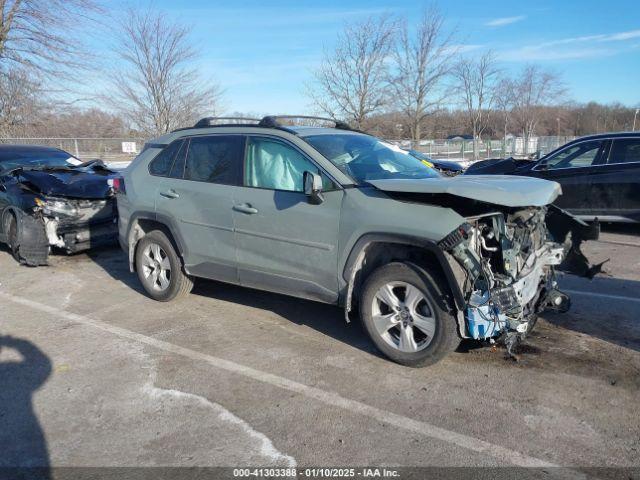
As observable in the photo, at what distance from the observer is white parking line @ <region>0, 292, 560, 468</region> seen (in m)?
2.97

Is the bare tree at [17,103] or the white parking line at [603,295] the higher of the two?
the bare tree at [17,103]

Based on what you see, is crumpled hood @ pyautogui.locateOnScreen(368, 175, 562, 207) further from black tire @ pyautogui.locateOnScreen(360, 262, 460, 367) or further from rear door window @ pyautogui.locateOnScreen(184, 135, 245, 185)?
rear door window @ pyautogui.locateOnScreen(184, 135, 245, 185)

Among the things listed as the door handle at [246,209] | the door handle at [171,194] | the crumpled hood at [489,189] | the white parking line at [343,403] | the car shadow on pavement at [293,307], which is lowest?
the white parking line at [343,403]

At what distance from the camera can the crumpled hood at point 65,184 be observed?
7.74 m

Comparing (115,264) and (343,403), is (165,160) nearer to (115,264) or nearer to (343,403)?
(115,264)

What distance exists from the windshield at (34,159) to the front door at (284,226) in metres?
5.48

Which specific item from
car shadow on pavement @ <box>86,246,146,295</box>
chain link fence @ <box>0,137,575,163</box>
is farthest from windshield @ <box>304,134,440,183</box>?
chain link fence @ <box>0,137,575,163</box>

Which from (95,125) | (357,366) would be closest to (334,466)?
(357,366)

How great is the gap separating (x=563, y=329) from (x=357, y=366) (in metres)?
2.05

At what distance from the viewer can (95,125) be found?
2573 cm

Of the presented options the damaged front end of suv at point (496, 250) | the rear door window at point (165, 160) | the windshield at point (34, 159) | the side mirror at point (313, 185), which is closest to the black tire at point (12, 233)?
the windshield at point (34, 159)

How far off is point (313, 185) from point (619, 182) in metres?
6.77

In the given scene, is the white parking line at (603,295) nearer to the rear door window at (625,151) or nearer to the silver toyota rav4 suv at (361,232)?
the silver toyota rav4 suv at (361,232)

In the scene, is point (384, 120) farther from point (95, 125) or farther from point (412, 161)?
point (412, 161)
